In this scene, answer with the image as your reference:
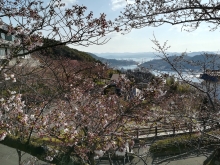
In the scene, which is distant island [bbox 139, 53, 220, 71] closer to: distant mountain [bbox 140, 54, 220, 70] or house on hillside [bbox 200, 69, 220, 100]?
distant mountain [bbox 140, 54, 220, 70]

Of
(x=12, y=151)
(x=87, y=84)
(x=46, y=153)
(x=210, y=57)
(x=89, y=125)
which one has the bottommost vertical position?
(x=12, y=151)

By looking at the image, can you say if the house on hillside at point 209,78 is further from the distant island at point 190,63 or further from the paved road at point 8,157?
the paved road at point 8,157

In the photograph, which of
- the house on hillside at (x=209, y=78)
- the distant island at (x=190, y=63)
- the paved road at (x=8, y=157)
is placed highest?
the distant island at (x=190, y=63)

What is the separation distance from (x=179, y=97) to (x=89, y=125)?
548 centimetres

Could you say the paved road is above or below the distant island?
below

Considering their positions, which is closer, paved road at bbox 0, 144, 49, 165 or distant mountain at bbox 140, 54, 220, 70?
distant mountain at bbox 140, 54, 220, 70

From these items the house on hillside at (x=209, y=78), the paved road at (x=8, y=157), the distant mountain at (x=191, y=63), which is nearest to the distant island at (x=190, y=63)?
the distant mountain at (x=191, y=63)

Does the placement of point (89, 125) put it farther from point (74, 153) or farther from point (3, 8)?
point (3, 8)

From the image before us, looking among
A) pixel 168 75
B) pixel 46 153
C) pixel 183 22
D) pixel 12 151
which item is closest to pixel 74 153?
pixel 46 153

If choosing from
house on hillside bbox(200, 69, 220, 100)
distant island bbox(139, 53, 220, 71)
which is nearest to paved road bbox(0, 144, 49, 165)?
distant island bbox(139, 53, 220, 71)

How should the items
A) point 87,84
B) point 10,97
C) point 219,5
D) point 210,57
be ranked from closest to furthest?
point 219,5 < point 10,97 < point 210,57 < point 87,84

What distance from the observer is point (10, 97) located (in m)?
3.71

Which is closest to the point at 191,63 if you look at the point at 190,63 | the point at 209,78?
the point at 190,63

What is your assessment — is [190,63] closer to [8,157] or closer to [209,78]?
[209,78]
